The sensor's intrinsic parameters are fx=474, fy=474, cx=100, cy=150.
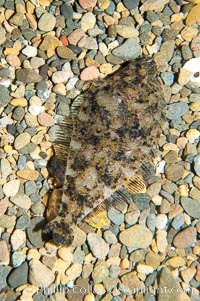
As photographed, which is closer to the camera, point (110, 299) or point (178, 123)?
point (110, 299)

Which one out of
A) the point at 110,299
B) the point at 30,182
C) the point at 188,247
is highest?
the point at 30,182

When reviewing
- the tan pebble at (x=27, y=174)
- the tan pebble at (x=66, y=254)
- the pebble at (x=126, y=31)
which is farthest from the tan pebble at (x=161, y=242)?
the pebble at (x=126, y=31)

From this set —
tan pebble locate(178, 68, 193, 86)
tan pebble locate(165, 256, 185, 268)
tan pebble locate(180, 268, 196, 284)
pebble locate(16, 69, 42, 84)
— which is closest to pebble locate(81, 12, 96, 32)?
pebble locate(16, 69, 42, 84)

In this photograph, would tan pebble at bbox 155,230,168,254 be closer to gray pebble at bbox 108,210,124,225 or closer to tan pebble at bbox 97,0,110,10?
gray pebble at bbox 108,210,124,225

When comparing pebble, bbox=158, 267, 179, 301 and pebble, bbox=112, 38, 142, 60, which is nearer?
pebble, bbox=158, 267, 179, 301

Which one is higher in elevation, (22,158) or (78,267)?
(22,158)

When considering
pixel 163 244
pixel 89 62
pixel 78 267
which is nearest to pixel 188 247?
pixel 163 244

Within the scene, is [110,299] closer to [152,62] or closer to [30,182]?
[30,182]
